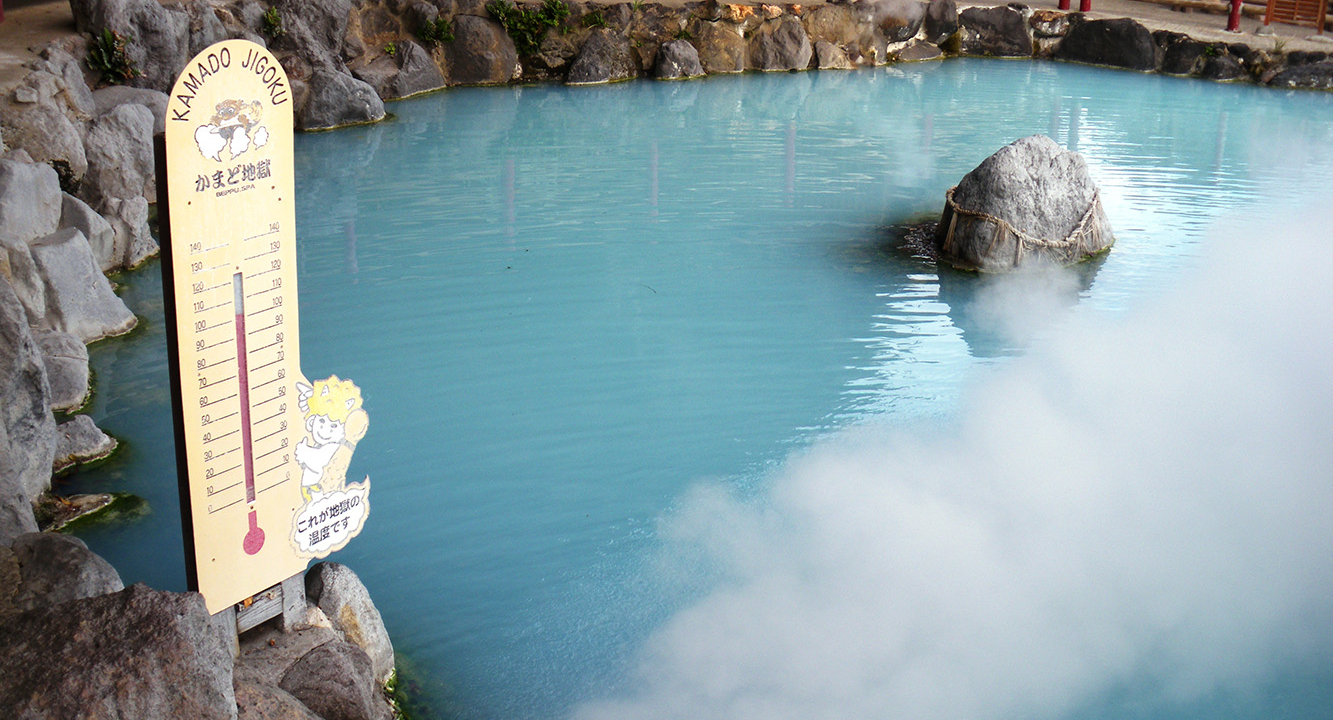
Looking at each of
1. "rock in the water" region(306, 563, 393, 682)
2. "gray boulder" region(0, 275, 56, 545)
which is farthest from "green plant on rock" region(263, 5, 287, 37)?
"rock in the water" region(306, 563, 393, 682)

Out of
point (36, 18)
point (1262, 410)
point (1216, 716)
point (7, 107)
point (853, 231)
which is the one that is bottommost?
point (1216, 716)

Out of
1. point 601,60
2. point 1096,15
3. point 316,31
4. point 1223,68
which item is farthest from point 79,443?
point 1096,15

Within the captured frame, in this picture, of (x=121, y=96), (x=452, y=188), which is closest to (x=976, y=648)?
(x=452, y=188)

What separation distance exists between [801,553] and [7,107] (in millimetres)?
4910

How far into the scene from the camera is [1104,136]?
30.2 feet

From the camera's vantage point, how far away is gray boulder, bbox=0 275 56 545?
10.5ft

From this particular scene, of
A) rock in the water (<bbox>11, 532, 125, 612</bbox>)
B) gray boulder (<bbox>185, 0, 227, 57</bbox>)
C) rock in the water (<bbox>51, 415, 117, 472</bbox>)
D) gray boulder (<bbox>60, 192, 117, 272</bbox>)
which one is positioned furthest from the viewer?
gray boulder (<bbox>185, 0, 227, 57</bbox>)

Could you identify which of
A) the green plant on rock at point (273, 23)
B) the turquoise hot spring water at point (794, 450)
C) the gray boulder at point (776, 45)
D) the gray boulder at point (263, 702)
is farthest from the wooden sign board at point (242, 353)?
the gray boulder at point (776, 45)

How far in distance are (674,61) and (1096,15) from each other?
18.8 ft

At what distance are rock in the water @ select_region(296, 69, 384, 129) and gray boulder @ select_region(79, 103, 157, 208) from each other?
254 centimetres

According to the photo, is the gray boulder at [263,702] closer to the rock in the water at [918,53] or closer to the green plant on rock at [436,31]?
the green plant on rock at [436,31]

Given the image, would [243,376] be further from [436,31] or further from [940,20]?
[940,20]

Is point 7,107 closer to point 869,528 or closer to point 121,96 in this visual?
point 121,96

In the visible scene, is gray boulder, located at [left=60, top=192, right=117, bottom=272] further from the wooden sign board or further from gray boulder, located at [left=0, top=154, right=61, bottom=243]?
the wooden sign board
